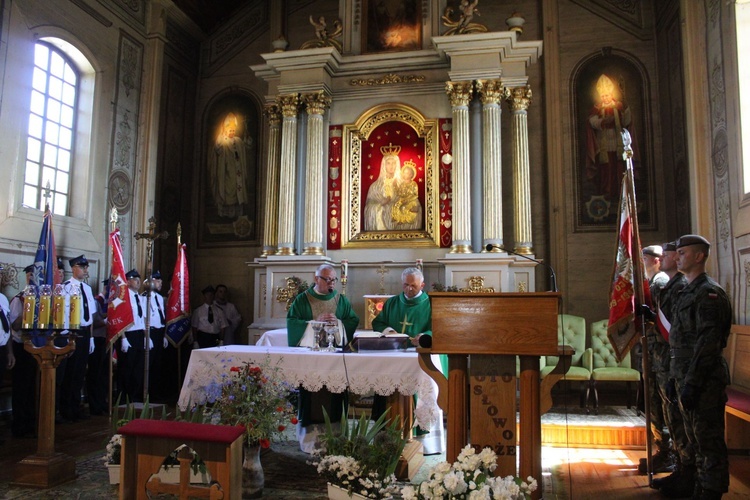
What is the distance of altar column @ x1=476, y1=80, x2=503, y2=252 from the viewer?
8617mm

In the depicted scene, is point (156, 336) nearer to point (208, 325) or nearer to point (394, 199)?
point (208, 325)

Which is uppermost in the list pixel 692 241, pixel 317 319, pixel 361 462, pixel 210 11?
pixel 210 11

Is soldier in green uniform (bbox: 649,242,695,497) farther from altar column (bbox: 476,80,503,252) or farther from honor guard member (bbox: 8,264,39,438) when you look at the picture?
honor guard member (bbox: 8,264,39,438)

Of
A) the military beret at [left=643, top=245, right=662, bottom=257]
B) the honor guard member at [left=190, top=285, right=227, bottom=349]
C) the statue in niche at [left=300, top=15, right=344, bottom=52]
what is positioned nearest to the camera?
the military beret at [left=643, top=245, right=662, bottom=257]

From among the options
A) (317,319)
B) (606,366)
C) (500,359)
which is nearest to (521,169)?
(606,366)

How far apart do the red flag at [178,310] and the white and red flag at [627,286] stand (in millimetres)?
6260

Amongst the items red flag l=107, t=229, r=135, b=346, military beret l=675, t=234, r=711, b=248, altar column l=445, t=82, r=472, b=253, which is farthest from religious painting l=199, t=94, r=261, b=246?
military beret l=675, t=234, r=711, b=248

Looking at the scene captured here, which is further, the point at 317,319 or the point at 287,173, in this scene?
the point at 287,173

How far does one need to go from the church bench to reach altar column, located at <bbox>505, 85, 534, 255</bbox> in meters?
3.06

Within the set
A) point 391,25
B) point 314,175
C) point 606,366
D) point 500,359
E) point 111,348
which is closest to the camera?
point 500,359

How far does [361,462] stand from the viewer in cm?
370

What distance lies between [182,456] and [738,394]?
4.75 meters

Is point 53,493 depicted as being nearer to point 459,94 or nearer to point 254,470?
point 254,470

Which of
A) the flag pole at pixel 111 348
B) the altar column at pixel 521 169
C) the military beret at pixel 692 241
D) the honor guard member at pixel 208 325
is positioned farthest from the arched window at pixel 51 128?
the military beret at pixel 692 241
